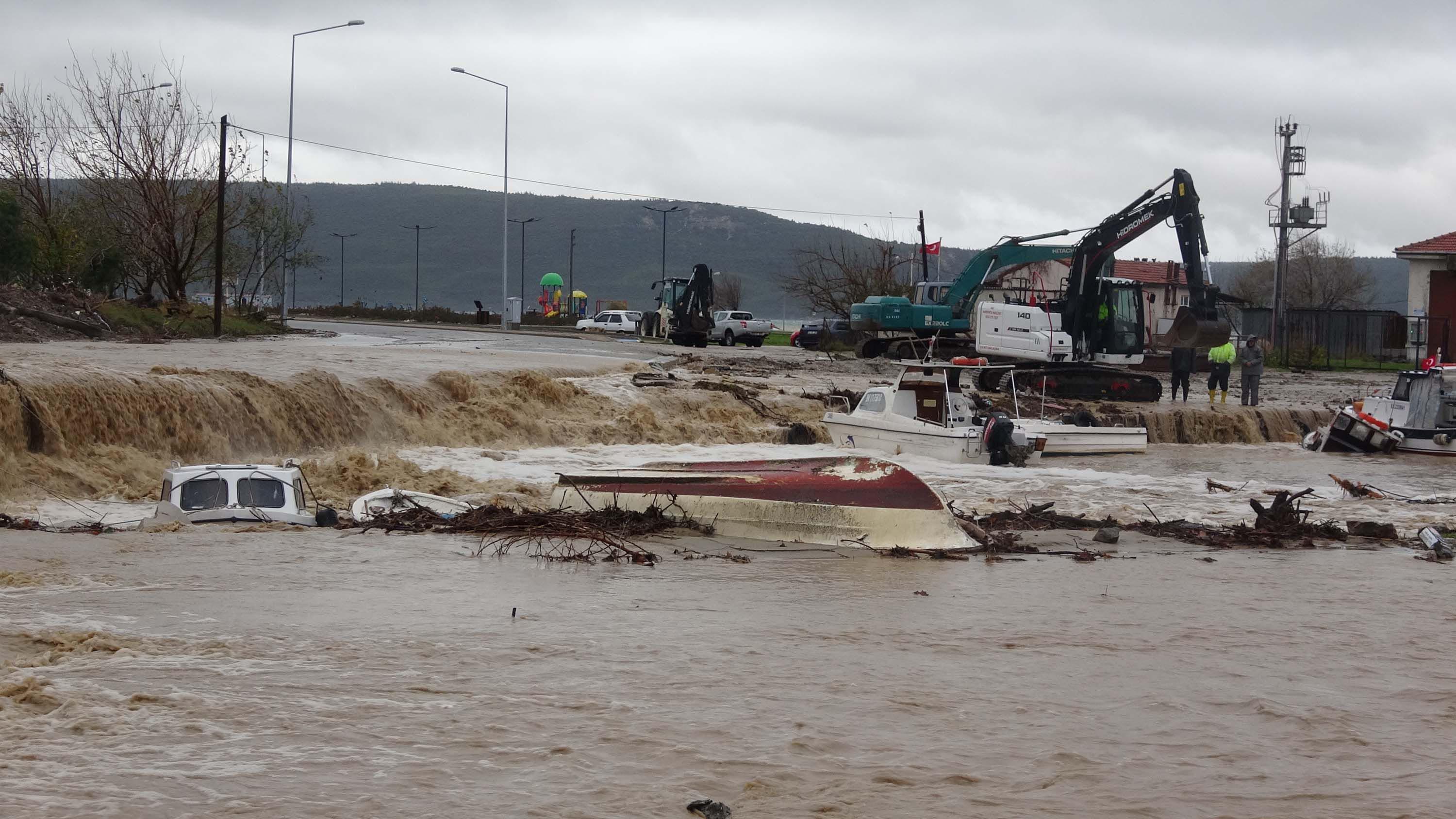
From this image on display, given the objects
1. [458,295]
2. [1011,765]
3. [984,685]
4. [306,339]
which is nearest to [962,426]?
[984,685]

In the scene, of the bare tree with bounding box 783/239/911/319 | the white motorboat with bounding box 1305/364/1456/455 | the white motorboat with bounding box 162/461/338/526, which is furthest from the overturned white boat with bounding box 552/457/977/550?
the bare tree with bounding box 783/239/911/319

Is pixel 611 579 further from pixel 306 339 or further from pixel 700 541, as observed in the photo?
pixel 306 339

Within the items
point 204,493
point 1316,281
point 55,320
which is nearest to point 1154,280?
point 1316,281

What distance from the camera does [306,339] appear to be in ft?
117

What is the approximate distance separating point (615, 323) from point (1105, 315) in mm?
30710

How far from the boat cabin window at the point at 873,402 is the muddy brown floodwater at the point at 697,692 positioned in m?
11.4

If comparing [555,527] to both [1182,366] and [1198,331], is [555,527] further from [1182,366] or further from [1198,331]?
[1182,366]

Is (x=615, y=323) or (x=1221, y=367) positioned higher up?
(x=615, y=323)

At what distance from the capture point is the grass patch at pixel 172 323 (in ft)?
103

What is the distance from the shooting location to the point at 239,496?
13.1 m

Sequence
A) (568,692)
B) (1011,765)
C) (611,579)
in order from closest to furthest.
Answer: (1011,765) → (568,692) → (611,579)

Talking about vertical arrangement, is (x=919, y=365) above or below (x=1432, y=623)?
above

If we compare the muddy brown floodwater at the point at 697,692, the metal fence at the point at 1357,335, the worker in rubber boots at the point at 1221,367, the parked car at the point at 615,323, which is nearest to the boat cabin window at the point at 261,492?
the muddy brown floodwater at the point at 697,692

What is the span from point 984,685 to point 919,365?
14886mm
